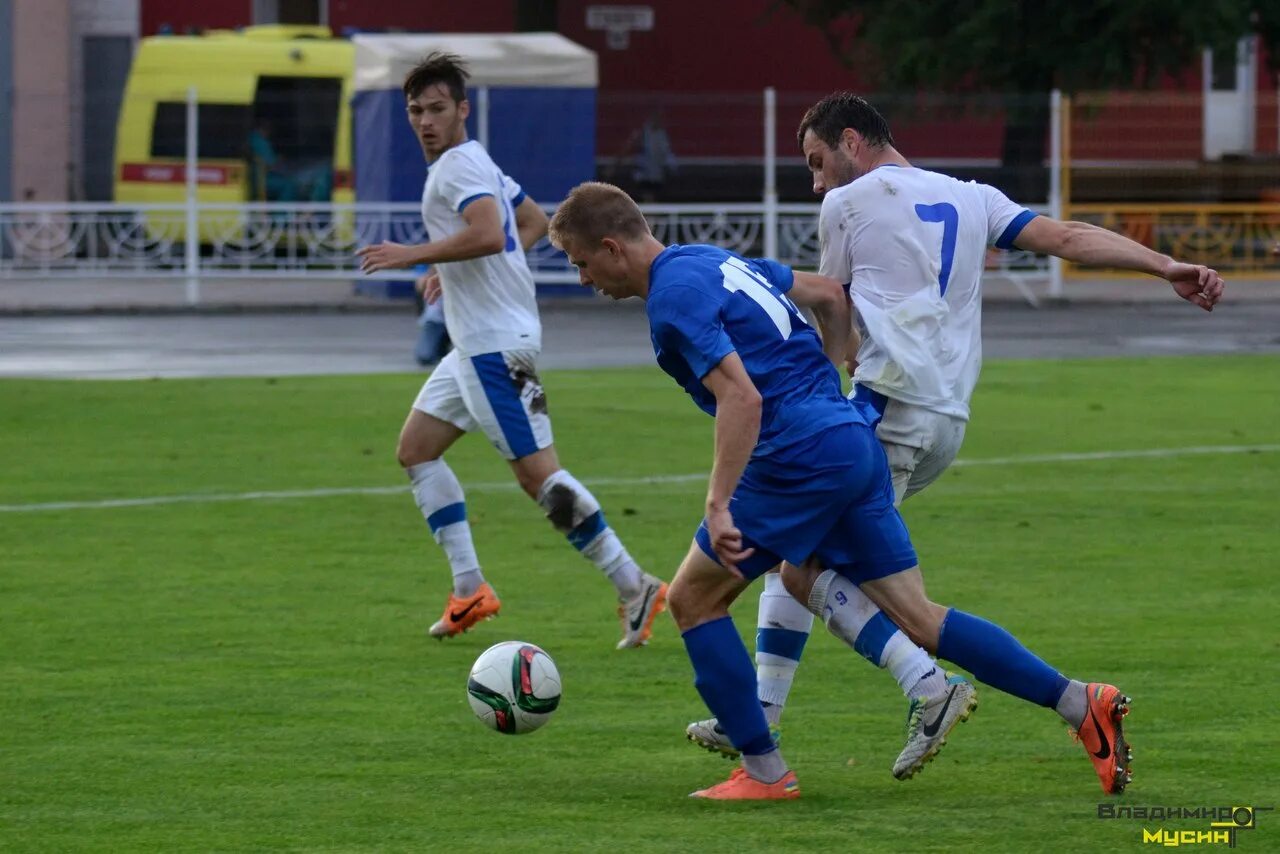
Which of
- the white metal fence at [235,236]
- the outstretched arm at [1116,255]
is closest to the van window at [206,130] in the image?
the white metal fence at [235,236]

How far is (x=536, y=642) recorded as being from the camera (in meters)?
8.21

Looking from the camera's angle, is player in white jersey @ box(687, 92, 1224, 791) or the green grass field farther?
player in white jersey @ box(687, 92, 1224, 791)

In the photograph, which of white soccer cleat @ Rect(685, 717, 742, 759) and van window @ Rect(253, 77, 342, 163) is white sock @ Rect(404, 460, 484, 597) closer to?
white soccer cleat @ Rect(685, 717, 742, 759)

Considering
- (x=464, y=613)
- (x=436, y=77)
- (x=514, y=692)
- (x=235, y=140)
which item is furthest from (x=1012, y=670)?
(x=235, y=140)

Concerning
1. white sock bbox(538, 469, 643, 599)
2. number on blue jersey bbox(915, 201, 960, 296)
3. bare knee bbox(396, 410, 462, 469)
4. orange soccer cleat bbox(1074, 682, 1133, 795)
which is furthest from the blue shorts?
bare knee bbox(396, 410, 462, 469)

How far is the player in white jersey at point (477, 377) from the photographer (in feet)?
27.2

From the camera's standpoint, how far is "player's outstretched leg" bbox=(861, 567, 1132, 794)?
225 inches

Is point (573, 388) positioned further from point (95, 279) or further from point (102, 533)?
point (95, 279)

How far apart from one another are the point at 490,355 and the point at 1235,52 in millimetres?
23565


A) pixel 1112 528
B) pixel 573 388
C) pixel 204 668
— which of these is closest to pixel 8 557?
pixel 204 668

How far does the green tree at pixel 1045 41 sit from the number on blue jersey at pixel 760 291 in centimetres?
2443

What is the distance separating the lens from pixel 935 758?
6.16 metres

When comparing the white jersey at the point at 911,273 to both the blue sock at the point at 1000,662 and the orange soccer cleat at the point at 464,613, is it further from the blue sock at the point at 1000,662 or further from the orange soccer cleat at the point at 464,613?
the orange soccer cleat at the point at 464,613

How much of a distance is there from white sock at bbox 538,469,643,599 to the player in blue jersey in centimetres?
239
